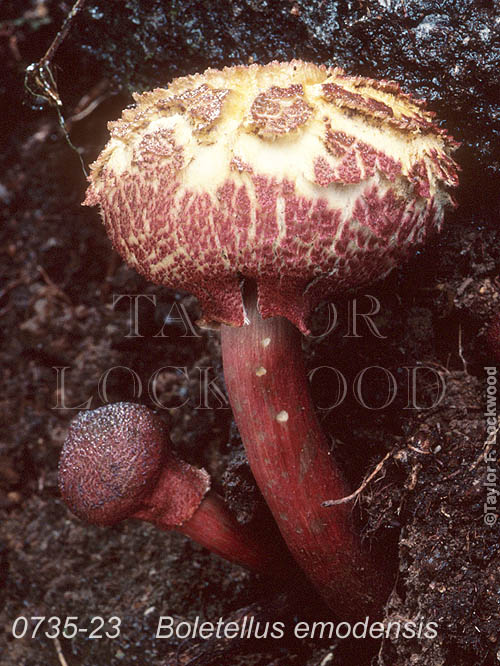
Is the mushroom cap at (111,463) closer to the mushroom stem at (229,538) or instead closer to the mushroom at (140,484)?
the mushroom at (140,484)

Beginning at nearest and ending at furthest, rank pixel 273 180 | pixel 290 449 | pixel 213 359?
pixel 273 180, pixel 290 449, pixel 213 359

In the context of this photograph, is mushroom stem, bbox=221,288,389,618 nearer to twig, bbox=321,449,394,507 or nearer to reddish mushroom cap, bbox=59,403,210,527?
twig, bbox=321,449,394,507

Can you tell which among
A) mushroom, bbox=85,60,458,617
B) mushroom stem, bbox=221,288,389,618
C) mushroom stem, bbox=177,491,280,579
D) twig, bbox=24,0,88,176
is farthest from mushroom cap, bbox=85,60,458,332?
mushroom stem, bbox=177,491,280,579

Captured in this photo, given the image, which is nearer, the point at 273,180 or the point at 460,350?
the point at 273,180

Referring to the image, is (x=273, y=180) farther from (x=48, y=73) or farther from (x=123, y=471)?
(x=48, y=73)

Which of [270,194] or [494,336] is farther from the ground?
[270,194]

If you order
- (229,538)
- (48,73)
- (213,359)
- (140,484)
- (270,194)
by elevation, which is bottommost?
(229,538)

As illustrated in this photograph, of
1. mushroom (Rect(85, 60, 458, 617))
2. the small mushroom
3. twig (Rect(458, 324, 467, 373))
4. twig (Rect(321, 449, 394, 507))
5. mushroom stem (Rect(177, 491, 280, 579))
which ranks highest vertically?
mushroom (Rect(85, 60, 458, 617))

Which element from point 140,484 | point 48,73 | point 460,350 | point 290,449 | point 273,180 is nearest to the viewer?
point 273,180

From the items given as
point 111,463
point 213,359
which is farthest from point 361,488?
point 213,359
